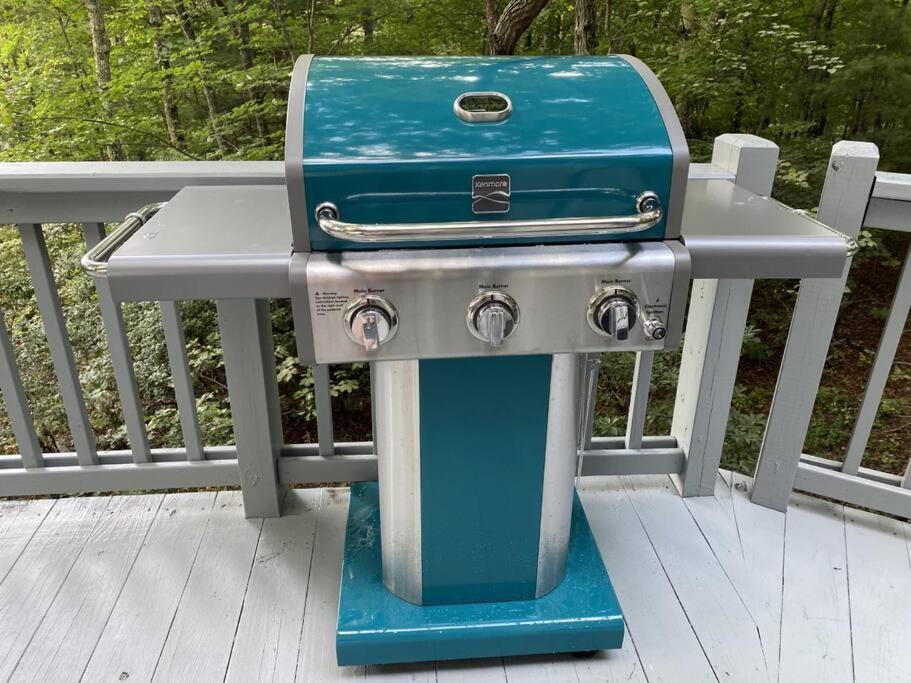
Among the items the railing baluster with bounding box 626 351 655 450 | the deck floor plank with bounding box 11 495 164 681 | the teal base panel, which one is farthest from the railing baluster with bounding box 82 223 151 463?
the railing baluster with bounding box 626 351 655 450

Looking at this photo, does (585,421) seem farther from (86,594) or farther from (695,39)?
(695,39)

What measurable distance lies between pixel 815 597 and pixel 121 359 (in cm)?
188

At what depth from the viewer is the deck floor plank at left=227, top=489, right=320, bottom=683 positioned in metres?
1.44

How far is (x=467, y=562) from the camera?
1434mm

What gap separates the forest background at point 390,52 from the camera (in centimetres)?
392

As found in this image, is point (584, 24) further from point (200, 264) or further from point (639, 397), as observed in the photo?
point (200, 264)

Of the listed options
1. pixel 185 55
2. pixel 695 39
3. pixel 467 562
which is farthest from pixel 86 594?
pixel 695 39

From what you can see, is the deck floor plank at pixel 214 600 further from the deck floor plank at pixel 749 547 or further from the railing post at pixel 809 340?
the railing post at pixel 809 340

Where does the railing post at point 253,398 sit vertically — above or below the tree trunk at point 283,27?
below

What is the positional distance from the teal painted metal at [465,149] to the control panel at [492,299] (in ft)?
0.15

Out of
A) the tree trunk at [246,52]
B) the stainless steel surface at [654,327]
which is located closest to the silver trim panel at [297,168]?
the stainless steel surface at [654,327]

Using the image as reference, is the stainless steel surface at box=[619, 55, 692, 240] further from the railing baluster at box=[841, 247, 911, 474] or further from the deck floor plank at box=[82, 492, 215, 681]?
the deck floor plank at box=[82, 492, 215, 681]

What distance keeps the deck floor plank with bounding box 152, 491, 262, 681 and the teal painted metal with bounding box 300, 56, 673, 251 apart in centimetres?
101

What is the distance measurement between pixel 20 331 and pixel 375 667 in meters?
4.38
